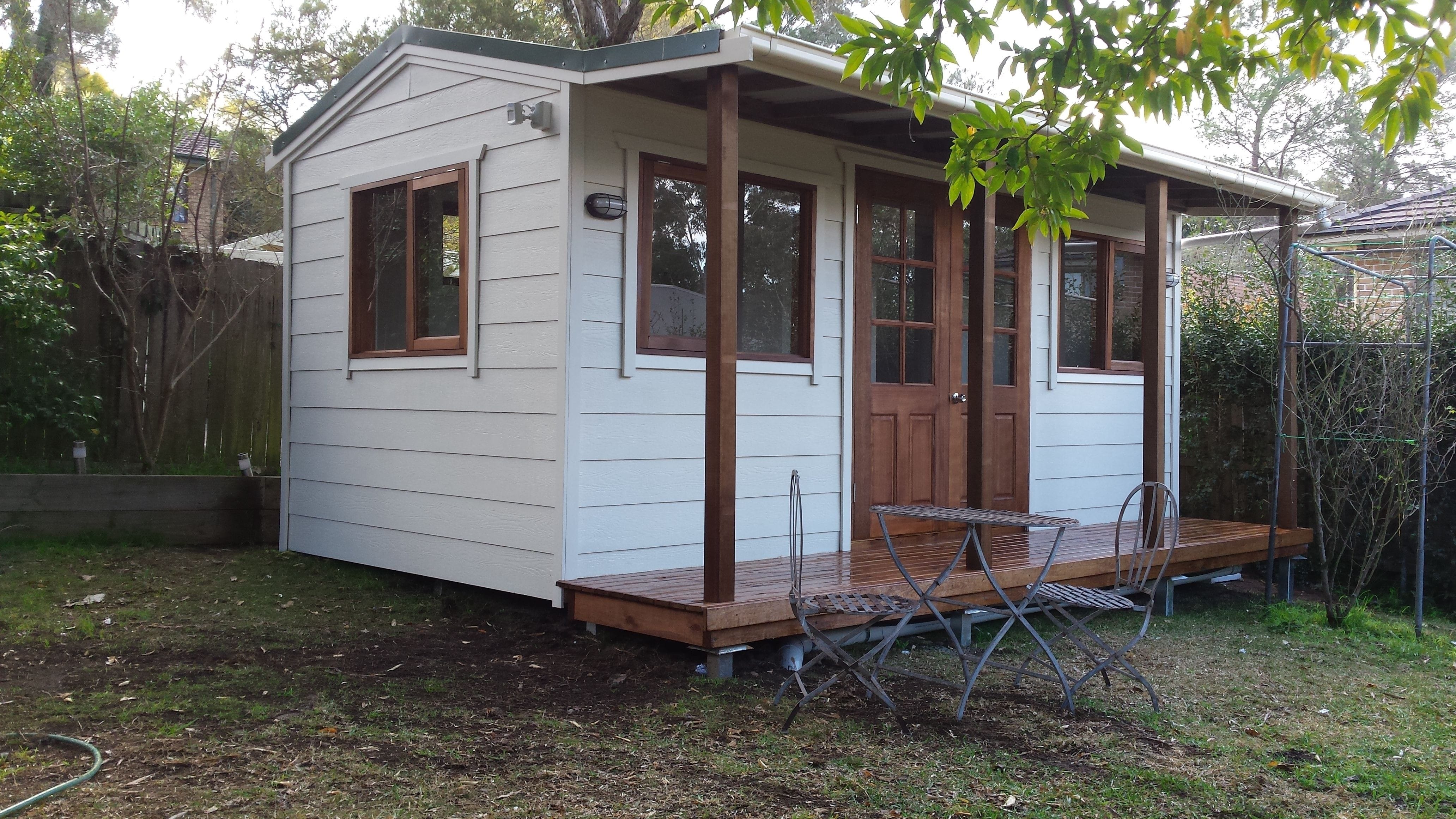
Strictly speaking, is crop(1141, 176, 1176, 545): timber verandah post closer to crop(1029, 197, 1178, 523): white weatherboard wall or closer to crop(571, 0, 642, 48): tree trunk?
crop(1029, 197, 1178, 523): white weatherboard wall

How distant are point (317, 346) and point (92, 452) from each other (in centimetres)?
236

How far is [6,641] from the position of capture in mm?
4789

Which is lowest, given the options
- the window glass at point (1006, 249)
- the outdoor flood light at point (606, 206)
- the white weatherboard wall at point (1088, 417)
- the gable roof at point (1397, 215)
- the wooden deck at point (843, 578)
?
the wooden deck at point (843, 578)

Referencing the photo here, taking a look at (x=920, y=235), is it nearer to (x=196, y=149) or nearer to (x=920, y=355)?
(x=920, y=355)

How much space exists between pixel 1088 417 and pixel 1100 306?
0.81 metres

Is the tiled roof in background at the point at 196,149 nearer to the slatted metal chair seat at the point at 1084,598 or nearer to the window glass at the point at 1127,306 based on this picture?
the window glass at the point at 1127,306

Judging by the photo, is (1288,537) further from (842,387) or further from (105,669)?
(105,669)

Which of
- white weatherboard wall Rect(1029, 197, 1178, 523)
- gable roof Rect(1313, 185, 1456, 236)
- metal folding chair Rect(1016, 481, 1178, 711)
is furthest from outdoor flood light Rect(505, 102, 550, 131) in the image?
gable roof Rect(1313, 185, 1456, 236)

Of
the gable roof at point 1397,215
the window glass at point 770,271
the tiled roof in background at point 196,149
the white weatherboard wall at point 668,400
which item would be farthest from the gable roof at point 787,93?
the tiled roof in background at point 196,149

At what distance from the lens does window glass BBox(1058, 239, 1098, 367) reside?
7.79 meters

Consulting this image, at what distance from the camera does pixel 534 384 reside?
5.31 metres

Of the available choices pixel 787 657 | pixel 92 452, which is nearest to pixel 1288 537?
pixel 787 657

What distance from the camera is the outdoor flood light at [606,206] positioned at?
5.22 m

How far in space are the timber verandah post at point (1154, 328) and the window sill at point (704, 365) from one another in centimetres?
216
